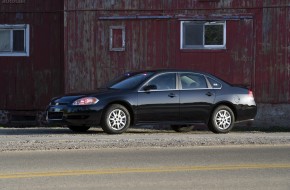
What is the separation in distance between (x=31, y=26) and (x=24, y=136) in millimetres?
7932

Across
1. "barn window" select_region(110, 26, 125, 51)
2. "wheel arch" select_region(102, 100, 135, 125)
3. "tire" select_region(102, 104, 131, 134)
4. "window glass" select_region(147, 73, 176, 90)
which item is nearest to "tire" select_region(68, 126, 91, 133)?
"tire" select_region(102, 104, 131, 134)

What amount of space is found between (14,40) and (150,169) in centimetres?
1245

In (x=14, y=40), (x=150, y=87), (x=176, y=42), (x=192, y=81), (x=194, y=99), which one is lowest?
(x=194, y=99)

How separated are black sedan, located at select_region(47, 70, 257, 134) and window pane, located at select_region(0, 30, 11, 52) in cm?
700

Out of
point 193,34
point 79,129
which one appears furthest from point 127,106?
point 193,34

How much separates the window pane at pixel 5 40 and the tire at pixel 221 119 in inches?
350

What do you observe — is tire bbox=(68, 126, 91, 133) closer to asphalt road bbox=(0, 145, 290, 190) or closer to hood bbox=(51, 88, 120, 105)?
hood bbox=(51, 88, 120, 105)

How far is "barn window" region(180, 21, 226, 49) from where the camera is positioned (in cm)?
1920

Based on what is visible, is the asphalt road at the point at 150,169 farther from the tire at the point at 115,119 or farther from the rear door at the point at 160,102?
the rear door at the point at 160,102

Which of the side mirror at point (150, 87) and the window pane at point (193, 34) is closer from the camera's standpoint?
the side mirror at point (150, 87)

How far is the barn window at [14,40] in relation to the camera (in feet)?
66.4

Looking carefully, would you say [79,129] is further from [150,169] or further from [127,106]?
[150,169]

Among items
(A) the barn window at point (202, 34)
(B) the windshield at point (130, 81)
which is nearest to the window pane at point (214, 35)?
(A) the barn window at point (202, 34)

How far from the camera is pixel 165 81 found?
14.2 m
